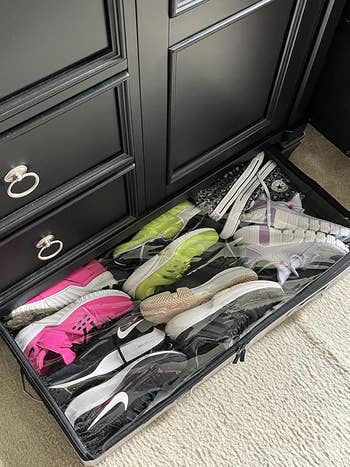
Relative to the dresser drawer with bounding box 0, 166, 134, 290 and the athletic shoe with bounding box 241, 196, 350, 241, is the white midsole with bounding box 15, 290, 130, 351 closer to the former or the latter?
the dresser drawer with bounding box 0, 166, 134, 290

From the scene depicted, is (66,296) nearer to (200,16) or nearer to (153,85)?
(153,85)

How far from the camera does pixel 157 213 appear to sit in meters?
1.20

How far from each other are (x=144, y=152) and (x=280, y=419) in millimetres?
598

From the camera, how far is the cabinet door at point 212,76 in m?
0.85

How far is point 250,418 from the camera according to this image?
1.13 metres

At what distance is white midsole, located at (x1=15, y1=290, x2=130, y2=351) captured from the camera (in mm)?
1041

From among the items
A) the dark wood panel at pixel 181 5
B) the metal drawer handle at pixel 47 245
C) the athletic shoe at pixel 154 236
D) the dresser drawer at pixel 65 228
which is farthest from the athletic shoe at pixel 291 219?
the dark wood panel at pixel 181 5

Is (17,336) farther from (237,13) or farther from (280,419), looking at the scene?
(237,13)

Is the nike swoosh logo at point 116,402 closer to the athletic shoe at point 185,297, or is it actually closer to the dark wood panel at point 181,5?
the athletic shoe at point 185,297

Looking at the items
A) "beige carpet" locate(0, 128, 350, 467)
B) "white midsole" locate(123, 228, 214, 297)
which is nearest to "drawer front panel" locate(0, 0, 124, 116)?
"white midsole" locate(123, 228, 214, 297)

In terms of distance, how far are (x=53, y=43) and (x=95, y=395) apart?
0.60 meters

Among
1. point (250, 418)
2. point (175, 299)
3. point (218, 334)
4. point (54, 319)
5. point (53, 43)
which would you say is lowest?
point (250, 418)

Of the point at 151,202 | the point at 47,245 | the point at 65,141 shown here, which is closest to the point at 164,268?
the point at 151,202

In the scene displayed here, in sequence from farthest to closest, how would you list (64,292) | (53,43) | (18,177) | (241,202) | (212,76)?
(241,202) → (64,292) → (212,76) → (18,177) → (53,43)
